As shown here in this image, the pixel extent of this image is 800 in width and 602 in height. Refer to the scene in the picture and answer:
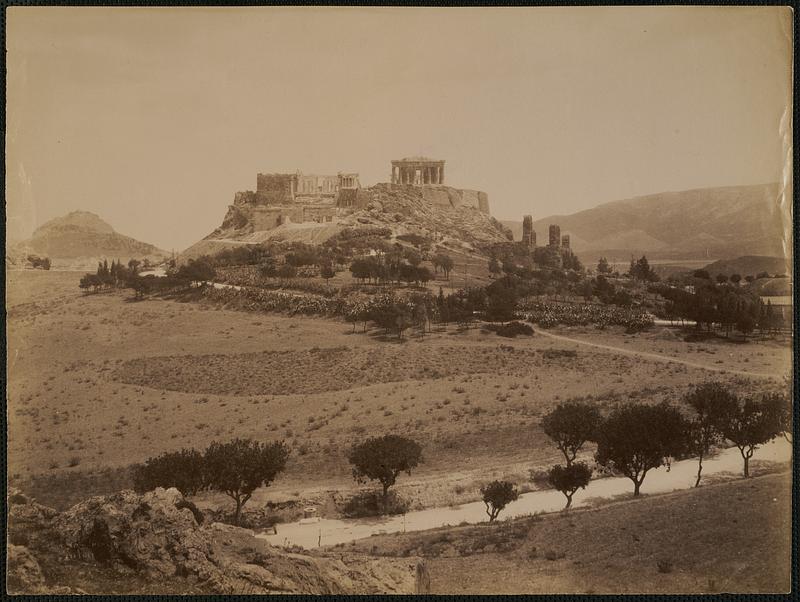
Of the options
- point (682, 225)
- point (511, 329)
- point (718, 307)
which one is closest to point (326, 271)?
point (511, 329)

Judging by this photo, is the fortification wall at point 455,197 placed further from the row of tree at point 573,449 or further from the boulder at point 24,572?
the boulder at point 24,572

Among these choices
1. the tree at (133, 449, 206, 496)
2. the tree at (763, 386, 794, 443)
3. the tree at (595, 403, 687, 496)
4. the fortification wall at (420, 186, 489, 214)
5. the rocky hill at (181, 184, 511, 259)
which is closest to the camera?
the tree at (133, 449, 206, 496)

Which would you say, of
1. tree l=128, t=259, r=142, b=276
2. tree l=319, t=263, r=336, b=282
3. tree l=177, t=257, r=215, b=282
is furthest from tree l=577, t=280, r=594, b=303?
tree l=128, t=259, r=142, b=276

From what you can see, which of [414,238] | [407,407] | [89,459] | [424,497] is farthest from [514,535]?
[414,238]

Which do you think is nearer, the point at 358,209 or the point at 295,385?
the point at 295,385

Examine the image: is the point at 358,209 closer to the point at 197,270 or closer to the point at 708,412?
the point at 197,270

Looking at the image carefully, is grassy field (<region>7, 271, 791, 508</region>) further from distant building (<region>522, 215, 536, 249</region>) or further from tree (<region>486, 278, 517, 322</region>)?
distant building (<region>522, 215, 536, 249</region>)
